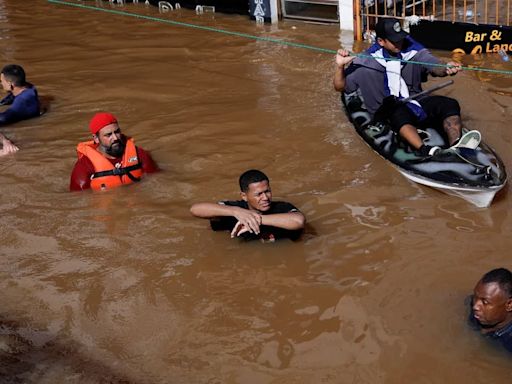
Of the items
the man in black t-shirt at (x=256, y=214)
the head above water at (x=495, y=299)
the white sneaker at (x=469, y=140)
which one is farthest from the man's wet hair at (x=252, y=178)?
the white sneaker at (x=469, y=140)

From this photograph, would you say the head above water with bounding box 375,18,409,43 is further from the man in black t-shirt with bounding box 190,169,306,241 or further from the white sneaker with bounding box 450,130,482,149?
the man in black t-shirt with bounding box 190,169,306,241

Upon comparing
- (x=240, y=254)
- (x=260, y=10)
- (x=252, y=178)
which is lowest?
(x=240, y=254)

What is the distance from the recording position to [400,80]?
766cm

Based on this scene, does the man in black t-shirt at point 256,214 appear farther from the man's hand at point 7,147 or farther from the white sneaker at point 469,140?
the man's hand at point 7,147

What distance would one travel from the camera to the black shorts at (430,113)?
742 centimetres

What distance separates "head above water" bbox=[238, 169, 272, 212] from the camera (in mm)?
5801

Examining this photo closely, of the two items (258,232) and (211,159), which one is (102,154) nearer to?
(211,159)

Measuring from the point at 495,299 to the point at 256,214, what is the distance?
1.93 m

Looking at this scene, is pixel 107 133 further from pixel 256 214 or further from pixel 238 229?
pixel 256 214

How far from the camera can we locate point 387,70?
25.1 feet

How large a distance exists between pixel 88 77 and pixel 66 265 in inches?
216

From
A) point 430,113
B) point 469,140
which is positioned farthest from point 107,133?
point 469,140

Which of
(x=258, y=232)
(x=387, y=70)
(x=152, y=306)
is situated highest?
(x=387, y=70)

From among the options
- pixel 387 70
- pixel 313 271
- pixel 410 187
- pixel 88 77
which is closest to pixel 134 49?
pixel 88 77
